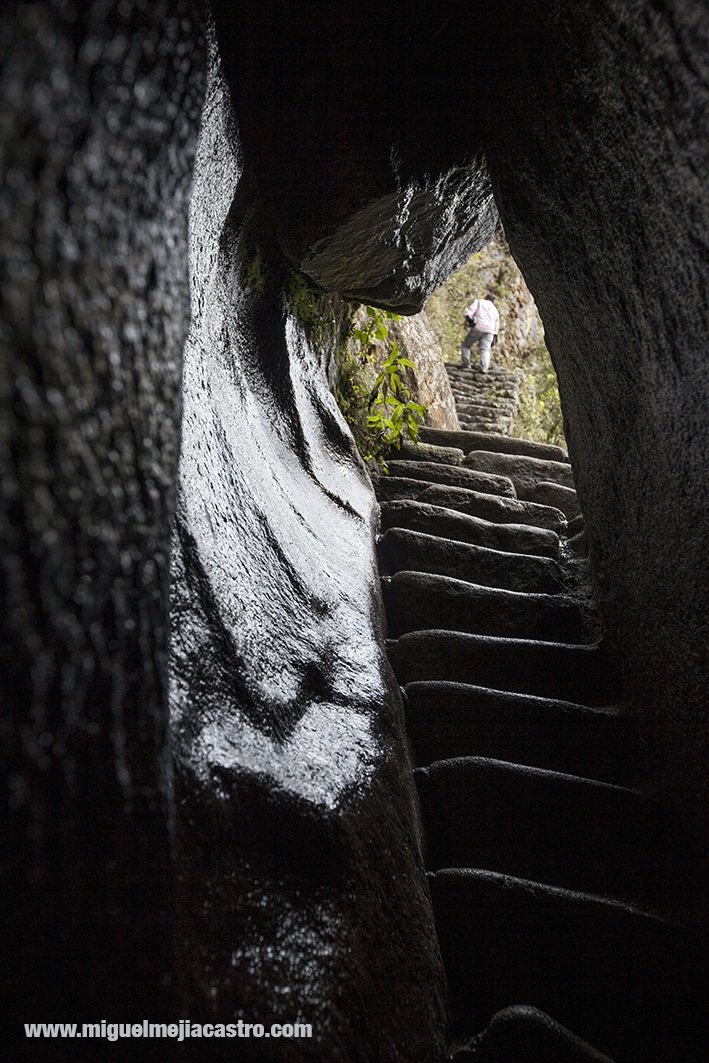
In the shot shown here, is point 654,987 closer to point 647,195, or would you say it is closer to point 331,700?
point 331,700

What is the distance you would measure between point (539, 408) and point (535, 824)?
360 inches

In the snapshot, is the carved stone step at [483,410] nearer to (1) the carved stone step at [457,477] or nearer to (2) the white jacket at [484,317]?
(2) the white jacket at [484,317]

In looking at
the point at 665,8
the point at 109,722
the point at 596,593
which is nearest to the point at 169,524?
the point at 109,722

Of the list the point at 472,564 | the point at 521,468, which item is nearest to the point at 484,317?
the point at 521,468

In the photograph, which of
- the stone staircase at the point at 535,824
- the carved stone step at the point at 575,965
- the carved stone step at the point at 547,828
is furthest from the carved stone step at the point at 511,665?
the carved stone step at the point at 575,965

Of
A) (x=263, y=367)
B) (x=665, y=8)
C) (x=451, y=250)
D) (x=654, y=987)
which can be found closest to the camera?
(x=665, y=8)

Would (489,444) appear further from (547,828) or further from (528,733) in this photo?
(547,828)

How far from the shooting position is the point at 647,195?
1.43 metres

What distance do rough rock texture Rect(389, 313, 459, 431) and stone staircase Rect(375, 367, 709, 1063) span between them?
313 cm

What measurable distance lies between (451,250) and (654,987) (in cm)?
285

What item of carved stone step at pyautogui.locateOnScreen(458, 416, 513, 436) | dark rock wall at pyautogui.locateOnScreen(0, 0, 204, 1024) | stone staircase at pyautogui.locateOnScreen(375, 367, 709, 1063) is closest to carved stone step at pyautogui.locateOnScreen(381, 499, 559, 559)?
stone staircase at pyautogui.locateOnScreen(375, 367, 709, 1063)

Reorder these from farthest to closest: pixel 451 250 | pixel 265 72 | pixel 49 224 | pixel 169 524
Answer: pixel 451 250 → pixel 265 72 → pixel 169 524 → pixel 49 224

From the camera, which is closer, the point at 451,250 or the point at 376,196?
the point at 376,196

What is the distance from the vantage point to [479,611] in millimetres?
2475
